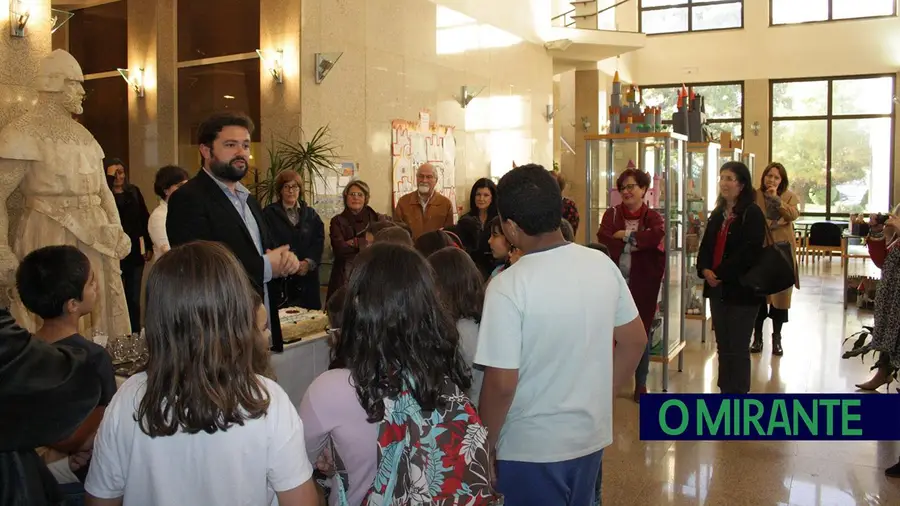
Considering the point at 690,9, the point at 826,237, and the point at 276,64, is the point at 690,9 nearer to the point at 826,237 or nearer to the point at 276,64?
the point at 826,237

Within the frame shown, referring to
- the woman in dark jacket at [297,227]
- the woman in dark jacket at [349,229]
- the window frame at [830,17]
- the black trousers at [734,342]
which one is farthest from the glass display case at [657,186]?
the window frame at [830,17]

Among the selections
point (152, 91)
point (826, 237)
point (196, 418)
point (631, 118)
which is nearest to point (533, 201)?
point (196, 418)

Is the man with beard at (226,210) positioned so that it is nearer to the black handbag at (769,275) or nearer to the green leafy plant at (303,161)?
the black handbag at (769,275)

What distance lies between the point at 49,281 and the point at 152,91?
20.3 ft

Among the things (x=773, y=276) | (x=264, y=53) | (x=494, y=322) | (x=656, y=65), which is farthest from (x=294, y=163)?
(x=656, y=65)

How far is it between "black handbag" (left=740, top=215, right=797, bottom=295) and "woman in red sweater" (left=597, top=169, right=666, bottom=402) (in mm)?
772

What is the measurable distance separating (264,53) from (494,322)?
573 centimetres

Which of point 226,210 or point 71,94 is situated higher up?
point 71,94

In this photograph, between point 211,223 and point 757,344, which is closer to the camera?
point 211,223

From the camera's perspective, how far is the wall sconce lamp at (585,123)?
49.6ft

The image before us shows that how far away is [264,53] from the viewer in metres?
7.16

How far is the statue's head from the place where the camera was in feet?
13.9

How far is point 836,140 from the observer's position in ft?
58.4

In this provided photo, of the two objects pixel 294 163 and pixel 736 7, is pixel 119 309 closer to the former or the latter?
pixel 294 163
